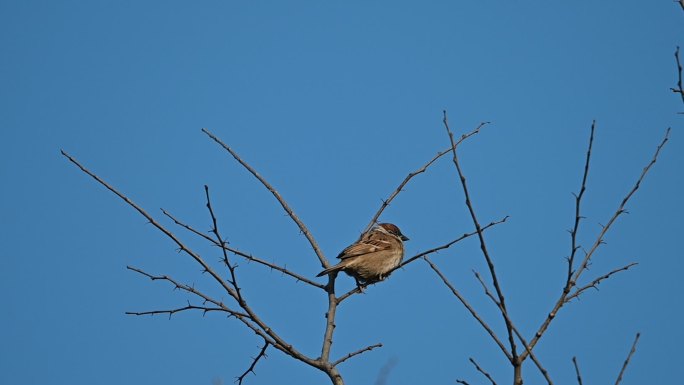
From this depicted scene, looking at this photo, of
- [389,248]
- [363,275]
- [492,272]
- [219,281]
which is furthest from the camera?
[389,248]

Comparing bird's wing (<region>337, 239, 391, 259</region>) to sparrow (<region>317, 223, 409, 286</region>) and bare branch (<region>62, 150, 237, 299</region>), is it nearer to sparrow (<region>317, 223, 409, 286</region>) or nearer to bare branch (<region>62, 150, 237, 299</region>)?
sparrow (<region>317, 223, 409, 286</region>)

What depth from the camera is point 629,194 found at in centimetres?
384

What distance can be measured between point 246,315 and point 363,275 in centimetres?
453

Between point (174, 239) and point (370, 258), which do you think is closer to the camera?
point (174, 239)

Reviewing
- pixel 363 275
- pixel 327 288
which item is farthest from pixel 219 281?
pixel 363 275

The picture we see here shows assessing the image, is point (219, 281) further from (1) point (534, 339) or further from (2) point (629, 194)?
(2) point (629, 194)

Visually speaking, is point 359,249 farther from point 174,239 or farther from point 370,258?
point 174,239

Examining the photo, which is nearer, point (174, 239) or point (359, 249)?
point (174, 239)

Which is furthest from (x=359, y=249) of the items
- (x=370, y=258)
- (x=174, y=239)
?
(x=174, y=239)

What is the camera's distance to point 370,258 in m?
8.95

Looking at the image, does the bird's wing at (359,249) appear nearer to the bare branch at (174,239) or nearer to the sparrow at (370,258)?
the sparrow at (370,258)

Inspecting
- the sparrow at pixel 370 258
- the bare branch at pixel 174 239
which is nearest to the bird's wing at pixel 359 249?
the sparrow at pixel 370 258

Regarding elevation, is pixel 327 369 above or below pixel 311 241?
below

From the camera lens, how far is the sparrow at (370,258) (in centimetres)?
885
